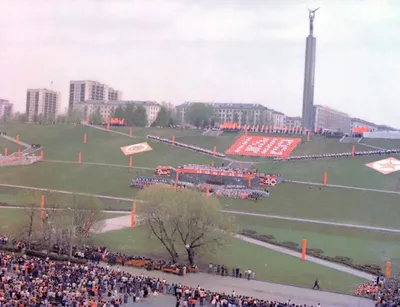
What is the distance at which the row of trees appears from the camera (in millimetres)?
37906

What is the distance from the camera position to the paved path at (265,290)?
29.4m

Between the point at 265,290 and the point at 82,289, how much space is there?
12.1m

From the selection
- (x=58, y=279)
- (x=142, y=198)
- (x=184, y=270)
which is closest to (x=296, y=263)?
(x=184, y=270)

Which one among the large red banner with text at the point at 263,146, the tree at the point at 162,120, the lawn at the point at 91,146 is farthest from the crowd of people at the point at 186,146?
the tree at the point at 162,120

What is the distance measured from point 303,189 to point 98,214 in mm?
31321

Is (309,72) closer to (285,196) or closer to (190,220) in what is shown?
(285,196)

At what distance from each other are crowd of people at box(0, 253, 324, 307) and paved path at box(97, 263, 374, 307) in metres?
2.80

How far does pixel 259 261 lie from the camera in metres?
38.9

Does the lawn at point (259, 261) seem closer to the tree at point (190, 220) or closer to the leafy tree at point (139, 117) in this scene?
the tree at point (190, 220)

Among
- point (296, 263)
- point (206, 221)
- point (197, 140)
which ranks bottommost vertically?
point (296, 263)

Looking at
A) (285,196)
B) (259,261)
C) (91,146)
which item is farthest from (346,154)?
(91,146)

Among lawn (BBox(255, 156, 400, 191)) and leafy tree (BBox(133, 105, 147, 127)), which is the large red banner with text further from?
leafy tree (BBox(133, 105, 147, 127))

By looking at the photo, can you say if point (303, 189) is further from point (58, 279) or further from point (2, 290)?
point (2, 290)

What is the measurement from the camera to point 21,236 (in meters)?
40.4
